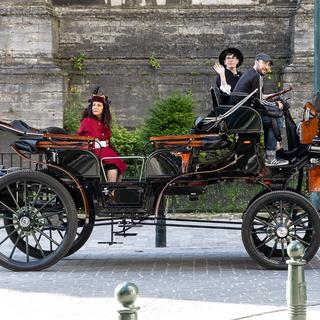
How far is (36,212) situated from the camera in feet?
36.6

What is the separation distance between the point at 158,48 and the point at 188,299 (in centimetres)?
1318

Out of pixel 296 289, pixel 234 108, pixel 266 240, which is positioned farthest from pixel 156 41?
pixel 296 289

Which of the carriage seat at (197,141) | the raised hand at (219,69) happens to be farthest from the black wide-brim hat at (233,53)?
the carriage seat at (197,141)

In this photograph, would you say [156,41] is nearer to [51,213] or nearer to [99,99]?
[99,99]

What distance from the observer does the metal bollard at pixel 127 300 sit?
5.20 metres

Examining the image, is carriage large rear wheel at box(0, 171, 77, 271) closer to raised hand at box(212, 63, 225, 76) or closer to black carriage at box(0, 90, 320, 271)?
black carriage at box(0, 90, 320, 271)

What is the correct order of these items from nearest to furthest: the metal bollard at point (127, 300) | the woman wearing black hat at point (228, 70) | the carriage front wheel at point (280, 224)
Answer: the metal bollard at point (127, 300) < the carriage front wheel at point (280, 224) < the woman wearing black hat at point (228, 70)

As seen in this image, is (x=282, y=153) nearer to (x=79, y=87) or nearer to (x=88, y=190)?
(x=88, y=190)

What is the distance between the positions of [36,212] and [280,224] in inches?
113

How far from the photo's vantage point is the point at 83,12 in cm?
2184

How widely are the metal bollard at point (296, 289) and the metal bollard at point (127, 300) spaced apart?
1679 millimetres

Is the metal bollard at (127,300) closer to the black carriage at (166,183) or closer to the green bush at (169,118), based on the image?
the black carriage at (166,183)

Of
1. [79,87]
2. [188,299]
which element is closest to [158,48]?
[79,87]

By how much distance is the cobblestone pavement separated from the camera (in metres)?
8.94
